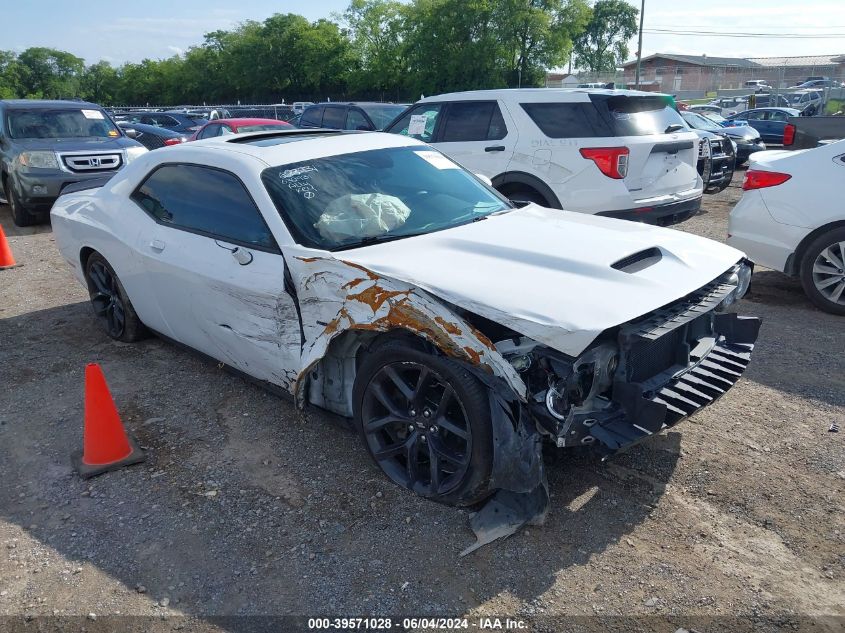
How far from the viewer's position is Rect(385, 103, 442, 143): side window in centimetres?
857

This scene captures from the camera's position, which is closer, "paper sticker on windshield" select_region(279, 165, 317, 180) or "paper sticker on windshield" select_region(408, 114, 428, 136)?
"paper sticker on windshield" select_region(279, 165, 317, 180)

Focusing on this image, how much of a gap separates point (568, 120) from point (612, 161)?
74 centimetres

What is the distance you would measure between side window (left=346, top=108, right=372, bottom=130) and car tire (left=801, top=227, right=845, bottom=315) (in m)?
8.31

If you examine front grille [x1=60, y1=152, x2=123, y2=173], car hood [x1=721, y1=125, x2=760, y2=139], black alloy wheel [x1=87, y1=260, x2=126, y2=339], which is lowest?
car hood [x1=721, y1=125, x2=760, y2=139]

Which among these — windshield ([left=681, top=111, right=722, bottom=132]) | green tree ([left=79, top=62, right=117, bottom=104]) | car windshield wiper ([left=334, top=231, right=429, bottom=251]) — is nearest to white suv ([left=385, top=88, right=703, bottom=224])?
car windshield wiper ([left=334, top=231, right=429, bottom=251])

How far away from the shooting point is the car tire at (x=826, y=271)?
5770 mm

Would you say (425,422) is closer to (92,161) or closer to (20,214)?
(92,161)

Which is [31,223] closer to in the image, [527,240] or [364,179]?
[364,179]

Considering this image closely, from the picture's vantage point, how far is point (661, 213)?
7102 mm

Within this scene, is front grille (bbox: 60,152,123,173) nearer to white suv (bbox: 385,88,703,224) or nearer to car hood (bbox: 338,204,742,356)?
white suv (bbox: 385,88,703,224)

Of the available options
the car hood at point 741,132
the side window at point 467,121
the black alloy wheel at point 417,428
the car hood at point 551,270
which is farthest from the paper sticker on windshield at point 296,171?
the car hood at point 741,132

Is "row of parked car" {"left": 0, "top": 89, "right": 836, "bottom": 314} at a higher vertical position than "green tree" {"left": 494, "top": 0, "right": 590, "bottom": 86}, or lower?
lower

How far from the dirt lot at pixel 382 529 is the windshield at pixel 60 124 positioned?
810 centimetres

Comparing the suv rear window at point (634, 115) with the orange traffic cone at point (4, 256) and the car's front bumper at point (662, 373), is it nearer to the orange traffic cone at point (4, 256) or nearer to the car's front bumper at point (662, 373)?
the car's front bumper at point (662, 373)
